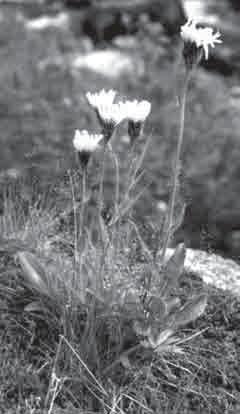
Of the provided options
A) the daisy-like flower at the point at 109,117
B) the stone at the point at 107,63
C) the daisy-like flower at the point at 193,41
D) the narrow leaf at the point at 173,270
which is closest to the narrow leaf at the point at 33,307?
the narrow leaf at the point at 173,270

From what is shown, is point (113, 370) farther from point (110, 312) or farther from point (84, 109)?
point (84, 109)

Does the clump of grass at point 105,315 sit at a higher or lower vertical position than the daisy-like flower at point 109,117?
lower

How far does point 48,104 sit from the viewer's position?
277 inches

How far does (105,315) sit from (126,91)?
5.38 m

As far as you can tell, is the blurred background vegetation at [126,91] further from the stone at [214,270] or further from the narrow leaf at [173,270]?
the narrow leaf at [173,270]

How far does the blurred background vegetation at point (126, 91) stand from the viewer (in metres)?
6.08

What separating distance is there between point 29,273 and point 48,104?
182 inches

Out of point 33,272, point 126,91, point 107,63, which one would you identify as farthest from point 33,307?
point 107,63

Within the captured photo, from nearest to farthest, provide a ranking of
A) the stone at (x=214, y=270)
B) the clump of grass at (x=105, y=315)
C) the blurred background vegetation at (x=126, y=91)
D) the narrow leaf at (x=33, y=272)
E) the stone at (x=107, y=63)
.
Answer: the clump of grass at (x=105, y=315), the narrow leaf at (x=33, y=272), the stone at (x=214, y=270), the blurred background vegetation at (x=126, y=91), the stone at (x=107, y=63)

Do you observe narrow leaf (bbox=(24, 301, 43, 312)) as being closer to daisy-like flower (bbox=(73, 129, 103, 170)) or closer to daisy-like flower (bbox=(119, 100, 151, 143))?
daisy-like flower (bbox=(73, 129, 103, 170))

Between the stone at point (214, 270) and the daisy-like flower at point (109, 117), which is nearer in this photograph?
the daisy-like flower at point (109, 117)

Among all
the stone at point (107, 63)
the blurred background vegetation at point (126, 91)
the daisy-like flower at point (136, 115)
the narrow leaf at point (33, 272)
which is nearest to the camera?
the daisy-like flower at point (136, 115)

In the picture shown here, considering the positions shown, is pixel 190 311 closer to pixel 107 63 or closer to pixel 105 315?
pixel 105 315

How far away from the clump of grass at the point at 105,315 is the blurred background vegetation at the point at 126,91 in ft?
6.64
